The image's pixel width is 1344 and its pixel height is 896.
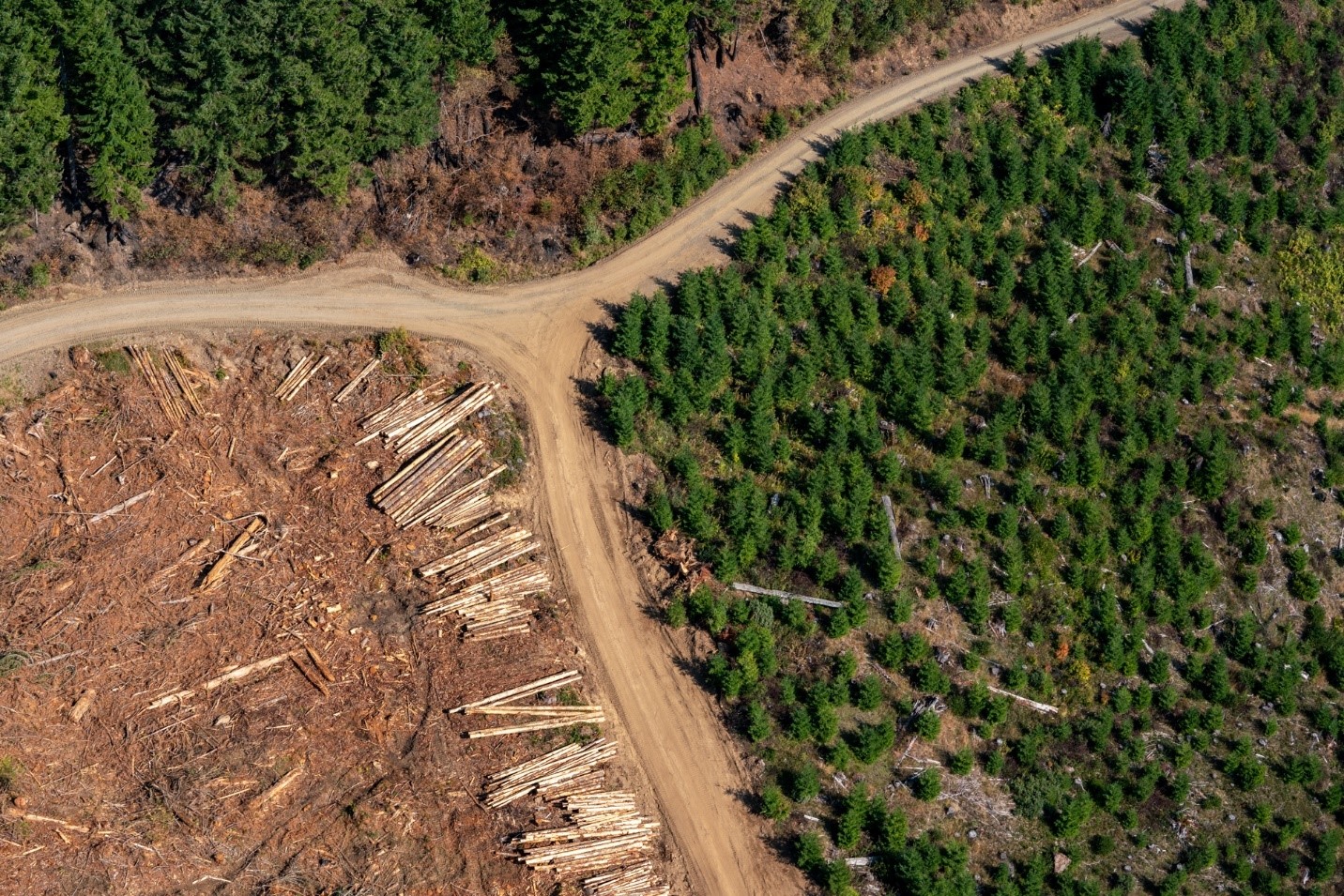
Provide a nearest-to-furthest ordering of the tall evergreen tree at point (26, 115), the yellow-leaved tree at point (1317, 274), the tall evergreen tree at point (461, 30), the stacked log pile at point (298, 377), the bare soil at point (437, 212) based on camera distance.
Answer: the tall evergreen tree at point (26, 115) < the stacked log pile at point (298, 377) < the bare soil at point (437, 212) < the tall evergreen tree at point (461, 30) < the yellow-leaved tree at point (1317, 274)

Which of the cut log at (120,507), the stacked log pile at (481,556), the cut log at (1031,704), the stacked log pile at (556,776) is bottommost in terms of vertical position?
the cut log at (1031,704)

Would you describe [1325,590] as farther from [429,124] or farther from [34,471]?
[34,471]

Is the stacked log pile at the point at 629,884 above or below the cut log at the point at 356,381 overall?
below

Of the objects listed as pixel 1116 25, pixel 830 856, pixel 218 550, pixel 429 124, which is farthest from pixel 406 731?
pixel 1116 25

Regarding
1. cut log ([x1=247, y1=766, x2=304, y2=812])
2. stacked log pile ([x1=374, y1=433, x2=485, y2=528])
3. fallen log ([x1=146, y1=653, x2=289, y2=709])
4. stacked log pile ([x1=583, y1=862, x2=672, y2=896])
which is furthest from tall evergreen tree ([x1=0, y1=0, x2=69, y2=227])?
stacked log pile ([x1=583, y1=862, x2=672, y2=896])

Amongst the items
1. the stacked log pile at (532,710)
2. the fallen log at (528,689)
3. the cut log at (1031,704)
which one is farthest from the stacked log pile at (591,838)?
the cut log at (1031,704)

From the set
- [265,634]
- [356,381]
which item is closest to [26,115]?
[356,381]

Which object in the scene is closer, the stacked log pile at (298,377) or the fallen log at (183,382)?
the fallen log at (183,382)

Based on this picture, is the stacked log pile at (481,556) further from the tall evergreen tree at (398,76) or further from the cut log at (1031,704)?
the cut log at (1031,704)
